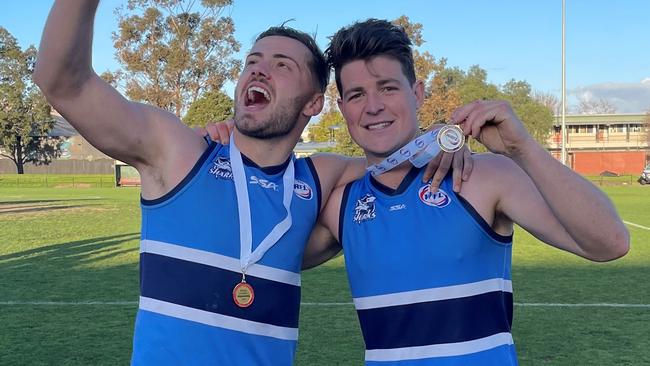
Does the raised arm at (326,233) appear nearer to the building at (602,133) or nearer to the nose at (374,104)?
the nose at (374,104)

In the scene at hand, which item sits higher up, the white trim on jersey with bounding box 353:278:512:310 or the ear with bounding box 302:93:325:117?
the ear with bounding box 302:93:325:117

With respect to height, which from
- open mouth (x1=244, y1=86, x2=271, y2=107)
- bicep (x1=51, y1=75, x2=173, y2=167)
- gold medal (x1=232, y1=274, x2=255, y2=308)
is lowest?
gold medal (x1=232, y1=274, x2=255, y2=308)

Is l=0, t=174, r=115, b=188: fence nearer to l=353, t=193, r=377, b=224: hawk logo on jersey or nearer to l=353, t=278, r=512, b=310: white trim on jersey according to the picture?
l=353, t=193, r=377, b=224: hawk logo on jersey

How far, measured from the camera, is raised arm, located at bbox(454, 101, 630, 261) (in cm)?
231

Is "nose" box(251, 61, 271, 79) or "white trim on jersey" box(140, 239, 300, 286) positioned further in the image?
"nose" box(251, 61, 271, 79)

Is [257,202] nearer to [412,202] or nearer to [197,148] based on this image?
[197,148]

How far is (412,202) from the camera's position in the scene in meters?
2.68

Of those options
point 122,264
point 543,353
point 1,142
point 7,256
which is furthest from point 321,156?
point 1,142

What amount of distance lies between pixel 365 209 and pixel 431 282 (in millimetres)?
405

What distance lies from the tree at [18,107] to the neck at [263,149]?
204 feet

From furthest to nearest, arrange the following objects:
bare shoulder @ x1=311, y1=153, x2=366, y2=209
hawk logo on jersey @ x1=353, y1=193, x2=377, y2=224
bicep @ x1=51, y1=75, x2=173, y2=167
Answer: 1. bare shoulder @ x1=311, y1=153, x2=366, y2=209
2. hawk logo on jersey @ x1=353, y1=193, x2=377, y2=224
3. bicep @ x1=51, y1=75, x2=173, y2=167

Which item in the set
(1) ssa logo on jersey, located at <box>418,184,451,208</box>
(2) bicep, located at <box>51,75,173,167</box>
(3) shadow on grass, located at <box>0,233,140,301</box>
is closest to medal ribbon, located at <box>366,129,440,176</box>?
(1) ssa logo on jersey, located at <box>418,184,451,208</box>

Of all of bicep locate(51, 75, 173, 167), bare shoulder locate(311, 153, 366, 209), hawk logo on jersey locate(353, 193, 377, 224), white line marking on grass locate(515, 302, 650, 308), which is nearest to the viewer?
bicep locate(51, 75, 173, 167)

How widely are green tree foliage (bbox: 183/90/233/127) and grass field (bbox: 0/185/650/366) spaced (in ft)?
93.9
